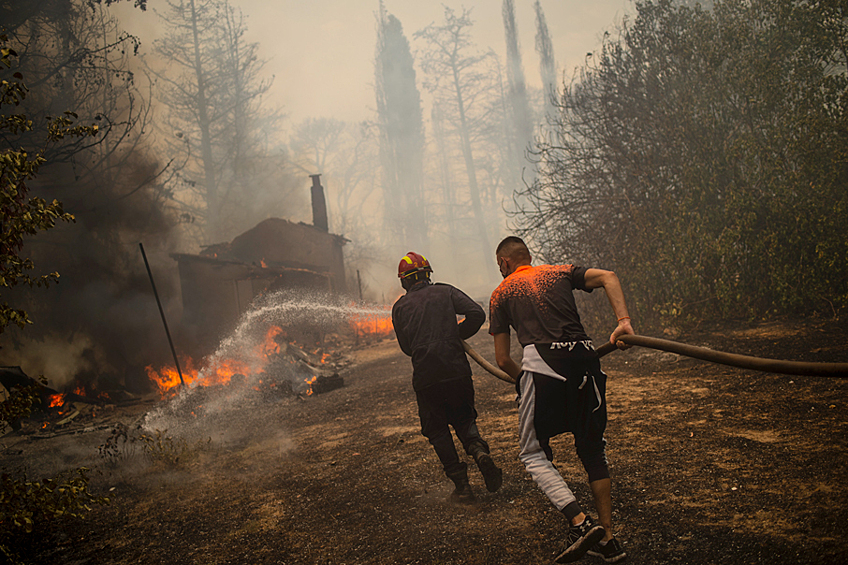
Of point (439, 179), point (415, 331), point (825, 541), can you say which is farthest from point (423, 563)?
point (439, 179)

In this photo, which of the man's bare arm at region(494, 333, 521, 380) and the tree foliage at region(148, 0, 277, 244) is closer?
the man's bare arm at region(494, 333, 521, 380)

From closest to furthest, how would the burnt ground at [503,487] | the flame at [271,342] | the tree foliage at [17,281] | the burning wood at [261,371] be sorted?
the burnt ground at [503,487] < the tree foliage at [17,281] < the burning wood at [261,371] < the flame at [271,342]

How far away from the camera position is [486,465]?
391 centimetres

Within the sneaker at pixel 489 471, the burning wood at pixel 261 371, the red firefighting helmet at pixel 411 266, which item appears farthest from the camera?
the burning wood at pixel 261 371

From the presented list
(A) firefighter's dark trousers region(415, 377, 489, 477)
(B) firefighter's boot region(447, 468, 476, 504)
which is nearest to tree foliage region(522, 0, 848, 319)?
(A) firefighter's dark trousers region(415, 377, 489, 477)

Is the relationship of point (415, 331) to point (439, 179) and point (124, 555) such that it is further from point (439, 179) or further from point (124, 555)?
point (439, 179)

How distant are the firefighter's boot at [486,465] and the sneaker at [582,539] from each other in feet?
3.56

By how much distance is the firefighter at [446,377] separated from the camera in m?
4.05

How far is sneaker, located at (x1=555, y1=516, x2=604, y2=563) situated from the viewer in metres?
2.77

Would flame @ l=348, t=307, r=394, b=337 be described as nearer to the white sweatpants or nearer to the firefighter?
the firefighter

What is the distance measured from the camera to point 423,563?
10.6 ft

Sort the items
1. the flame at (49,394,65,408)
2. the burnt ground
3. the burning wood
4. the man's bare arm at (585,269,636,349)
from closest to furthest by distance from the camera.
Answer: the man's bare arm at (585,269,636,349) < the burnt ground < the flame at (49,394,65,408) < the burning wood

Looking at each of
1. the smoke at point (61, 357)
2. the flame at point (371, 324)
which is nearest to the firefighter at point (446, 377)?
the smoke at point (61, 357)

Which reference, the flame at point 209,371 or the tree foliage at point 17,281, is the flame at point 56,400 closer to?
the flame at point 209,371
